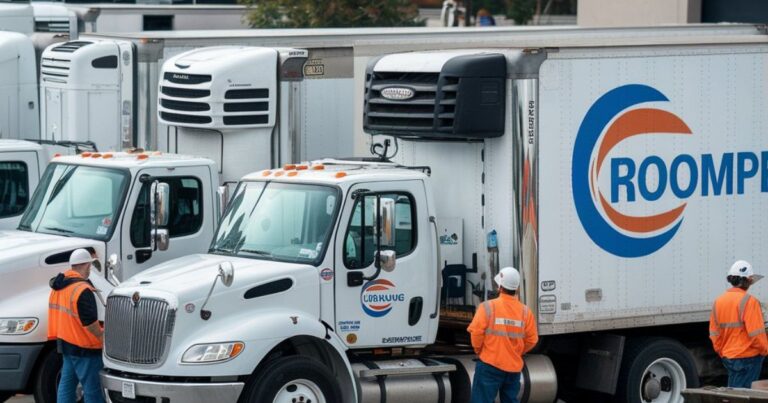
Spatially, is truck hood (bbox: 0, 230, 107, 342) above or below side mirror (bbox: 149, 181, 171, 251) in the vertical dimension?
below

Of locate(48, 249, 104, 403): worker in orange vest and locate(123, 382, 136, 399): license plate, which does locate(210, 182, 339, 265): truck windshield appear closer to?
locate(48, 249, 104, 403): worker in orange vest

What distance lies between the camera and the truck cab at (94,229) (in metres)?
12.4

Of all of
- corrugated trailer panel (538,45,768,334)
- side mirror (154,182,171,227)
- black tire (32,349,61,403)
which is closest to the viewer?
corrugated trailer panel (538,45,768,334)

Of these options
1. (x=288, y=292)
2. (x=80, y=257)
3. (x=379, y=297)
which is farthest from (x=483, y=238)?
(x=80, y=257)

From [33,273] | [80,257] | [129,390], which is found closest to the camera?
[129,390]

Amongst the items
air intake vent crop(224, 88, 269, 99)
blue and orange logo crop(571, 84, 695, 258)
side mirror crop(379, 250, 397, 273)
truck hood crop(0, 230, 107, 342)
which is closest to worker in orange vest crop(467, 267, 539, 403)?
side mirror crop(379, 250, 397, 273)

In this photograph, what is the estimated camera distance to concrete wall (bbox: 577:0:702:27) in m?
25.2

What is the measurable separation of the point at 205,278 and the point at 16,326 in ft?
7.35

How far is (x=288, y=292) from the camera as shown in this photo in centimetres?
1125

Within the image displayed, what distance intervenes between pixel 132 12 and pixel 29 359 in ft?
80.1

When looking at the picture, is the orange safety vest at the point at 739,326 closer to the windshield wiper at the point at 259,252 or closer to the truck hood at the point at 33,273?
the windshield wiper at the point at 259,252

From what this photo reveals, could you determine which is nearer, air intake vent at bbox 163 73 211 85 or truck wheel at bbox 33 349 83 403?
truck wheel at bbox 33 349 83 403

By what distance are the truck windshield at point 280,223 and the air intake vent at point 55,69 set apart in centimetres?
557

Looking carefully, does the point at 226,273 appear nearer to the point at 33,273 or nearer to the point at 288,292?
the point at 288,292
